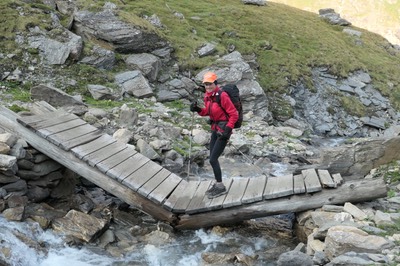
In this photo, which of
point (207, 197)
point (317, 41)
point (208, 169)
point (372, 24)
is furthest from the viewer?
point (372, 24)

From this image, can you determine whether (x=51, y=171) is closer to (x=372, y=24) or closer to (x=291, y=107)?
(x=291, y=107)

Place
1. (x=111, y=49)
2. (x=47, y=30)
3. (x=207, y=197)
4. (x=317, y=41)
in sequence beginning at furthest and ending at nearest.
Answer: (x=317, y=41) → (x=111, y=49) → (x=47, y=30) → (x=207, y=197)

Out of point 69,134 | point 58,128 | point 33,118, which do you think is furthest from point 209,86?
point 33,118

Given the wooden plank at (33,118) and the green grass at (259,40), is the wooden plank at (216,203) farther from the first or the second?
the green grass at (259,40)

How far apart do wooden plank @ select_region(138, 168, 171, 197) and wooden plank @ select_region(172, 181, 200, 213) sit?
75 cm

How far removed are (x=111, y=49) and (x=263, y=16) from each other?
2172 cm

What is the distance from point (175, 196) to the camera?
11.9m

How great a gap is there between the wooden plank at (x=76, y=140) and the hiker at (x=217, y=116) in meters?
3.59

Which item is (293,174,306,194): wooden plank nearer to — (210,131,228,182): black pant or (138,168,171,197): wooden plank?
(210,131,228,182): black pant

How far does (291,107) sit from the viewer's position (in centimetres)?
2867

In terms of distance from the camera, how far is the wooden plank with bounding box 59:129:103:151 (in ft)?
38.7

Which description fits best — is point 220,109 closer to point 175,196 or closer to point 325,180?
point 175,196

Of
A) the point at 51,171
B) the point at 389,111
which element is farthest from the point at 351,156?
the point at 389,111

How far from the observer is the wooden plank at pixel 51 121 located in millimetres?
12038
